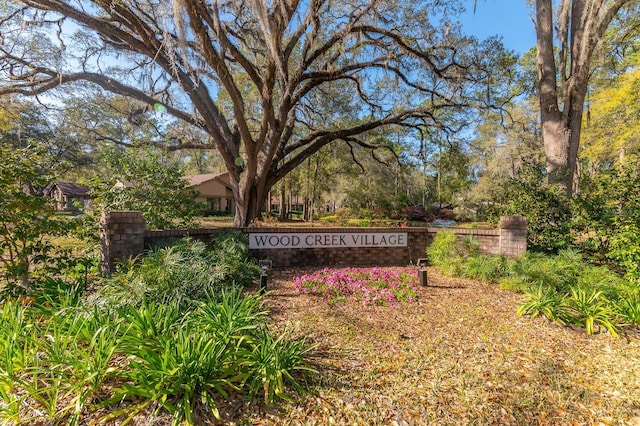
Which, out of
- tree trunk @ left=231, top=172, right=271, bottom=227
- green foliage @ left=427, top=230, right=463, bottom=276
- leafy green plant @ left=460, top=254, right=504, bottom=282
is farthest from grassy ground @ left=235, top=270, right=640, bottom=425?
tree trunk @ left=231, top=172, right=271, bottom=227

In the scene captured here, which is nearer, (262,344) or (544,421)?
(544,421)

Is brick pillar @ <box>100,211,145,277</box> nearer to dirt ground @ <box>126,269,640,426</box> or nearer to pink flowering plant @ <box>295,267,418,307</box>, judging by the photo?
dirt ground @ <box>126,269,640,426</box>

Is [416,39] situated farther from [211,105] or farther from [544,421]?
[544,421]

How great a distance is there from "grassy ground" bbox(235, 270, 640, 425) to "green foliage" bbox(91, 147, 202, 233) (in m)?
3.29

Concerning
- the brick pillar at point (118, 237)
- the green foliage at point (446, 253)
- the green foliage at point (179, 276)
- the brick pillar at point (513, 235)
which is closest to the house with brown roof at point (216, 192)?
the brick pillar at point (118, 237)

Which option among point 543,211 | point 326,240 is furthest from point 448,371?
point 543,211

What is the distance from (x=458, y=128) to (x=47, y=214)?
11.8 metres

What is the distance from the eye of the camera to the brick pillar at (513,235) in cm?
543

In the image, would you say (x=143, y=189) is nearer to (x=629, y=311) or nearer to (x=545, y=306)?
(x=545, y=306)

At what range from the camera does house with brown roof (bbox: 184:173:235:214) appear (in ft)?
78.8

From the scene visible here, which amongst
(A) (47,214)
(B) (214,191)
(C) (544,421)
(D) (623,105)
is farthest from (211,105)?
(B) (214,191)

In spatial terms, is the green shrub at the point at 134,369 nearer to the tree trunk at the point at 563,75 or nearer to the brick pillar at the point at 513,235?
the brick pillar at the point at 513,235

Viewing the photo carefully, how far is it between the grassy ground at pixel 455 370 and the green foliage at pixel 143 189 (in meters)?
3.29

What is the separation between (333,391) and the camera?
7.08 feet
